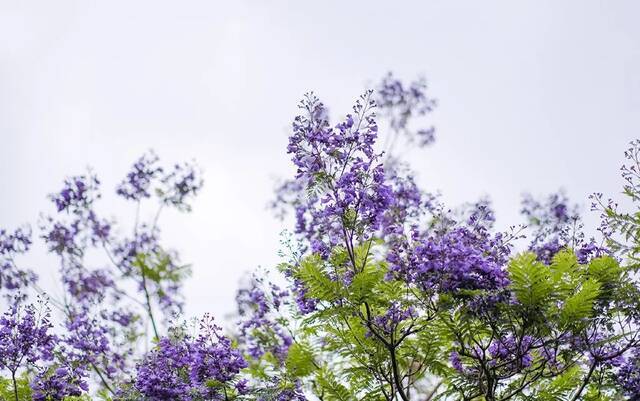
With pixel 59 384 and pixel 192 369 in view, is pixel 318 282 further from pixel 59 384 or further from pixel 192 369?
pixel 59 384

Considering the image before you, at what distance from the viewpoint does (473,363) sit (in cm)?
805

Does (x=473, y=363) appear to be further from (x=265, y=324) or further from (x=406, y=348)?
(x=265, y=324)

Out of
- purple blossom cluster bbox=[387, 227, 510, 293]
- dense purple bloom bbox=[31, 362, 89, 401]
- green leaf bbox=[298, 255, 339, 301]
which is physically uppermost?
dense purple bloom bbox=[31, 362, 89, 401]

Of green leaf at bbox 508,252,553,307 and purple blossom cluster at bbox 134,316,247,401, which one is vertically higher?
purple blossom cluster at bbox 134,316,247,401

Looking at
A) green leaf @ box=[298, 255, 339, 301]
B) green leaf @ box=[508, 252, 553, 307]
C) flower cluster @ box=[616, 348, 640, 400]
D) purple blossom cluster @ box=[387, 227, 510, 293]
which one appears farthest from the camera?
flower cluster @ box=[616, 348, 640, 400]

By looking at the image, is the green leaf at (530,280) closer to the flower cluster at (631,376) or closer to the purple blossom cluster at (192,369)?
the flower cluster at (631,376)

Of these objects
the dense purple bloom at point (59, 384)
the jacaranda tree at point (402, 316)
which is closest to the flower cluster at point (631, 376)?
the jacaranda tree at point (402, 316)

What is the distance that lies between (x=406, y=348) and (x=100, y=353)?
5.70 meters

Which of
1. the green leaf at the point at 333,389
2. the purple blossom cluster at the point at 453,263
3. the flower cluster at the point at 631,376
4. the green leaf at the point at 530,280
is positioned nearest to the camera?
the green leaf at the point at 530,280

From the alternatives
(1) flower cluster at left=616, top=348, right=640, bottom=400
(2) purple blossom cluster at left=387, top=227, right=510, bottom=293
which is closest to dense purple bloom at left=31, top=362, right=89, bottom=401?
(2) purple blossom cluster at left=387, top=227, right=510, bottom=293

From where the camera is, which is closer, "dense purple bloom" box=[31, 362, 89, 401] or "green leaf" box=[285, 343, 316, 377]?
"green leaf" box=[285, 343, 316, 377]

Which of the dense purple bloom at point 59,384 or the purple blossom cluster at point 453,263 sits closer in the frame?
the purple blossom cluster at point 453,263

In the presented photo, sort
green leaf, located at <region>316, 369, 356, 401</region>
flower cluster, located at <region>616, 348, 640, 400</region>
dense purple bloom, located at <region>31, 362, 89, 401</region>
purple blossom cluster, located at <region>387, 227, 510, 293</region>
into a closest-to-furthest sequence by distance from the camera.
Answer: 1. purple blossom cluster, located at <region>387, 227, 510, 293</region>
2. flower cluster, located at <region>616, 348, 640, 400</region>
3. green leaf, located at <region>316, 369, 356, 401</region>
4. dense purple bloom, located at <region>31, 362, 89, 401</region>

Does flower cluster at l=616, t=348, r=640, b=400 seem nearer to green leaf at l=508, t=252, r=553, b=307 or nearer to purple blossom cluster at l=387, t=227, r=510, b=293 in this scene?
green leaf at l=508, t=252, r=553, b=307
